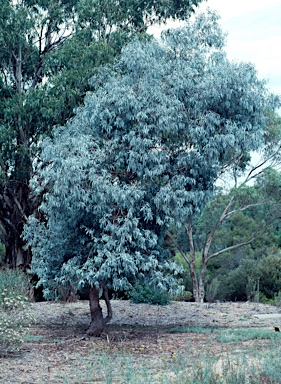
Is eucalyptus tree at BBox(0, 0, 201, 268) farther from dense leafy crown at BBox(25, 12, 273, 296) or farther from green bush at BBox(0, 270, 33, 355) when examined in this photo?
green bush at BBox(0, 270, 33, 355)

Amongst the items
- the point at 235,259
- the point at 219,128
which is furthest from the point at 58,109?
the point at 235,259

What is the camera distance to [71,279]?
34.1ft

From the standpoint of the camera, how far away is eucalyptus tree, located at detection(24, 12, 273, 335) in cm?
980

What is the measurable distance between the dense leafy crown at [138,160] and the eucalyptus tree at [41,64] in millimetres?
3897

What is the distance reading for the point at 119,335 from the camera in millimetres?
11336

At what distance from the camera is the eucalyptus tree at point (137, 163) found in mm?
9797

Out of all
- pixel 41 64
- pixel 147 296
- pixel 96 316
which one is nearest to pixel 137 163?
pixel 96 316

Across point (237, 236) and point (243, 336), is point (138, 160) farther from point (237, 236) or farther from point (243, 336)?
point (237, 236)

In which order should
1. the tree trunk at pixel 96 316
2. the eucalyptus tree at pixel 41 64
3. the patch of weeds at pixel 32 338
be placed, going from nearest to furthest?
the patch of weeds at pixel 32 338, the tree trunk at pixel 96 316, the eucalyptus tree at pixel 41 64

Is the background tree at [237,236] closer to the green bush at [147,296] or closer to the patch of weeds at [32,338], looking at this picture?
the green bush at [147,296]

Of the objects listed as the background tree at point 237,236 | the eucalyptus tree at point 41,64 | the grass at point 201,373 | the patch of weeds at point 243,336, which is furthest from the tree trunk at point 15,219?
the grass at point 201,373

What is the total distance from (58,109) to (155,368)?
8.60m

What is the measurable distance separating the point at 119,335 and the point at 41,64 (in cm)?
921

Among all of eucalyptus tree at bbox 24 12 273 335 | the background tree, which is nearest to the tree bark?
the background tree
